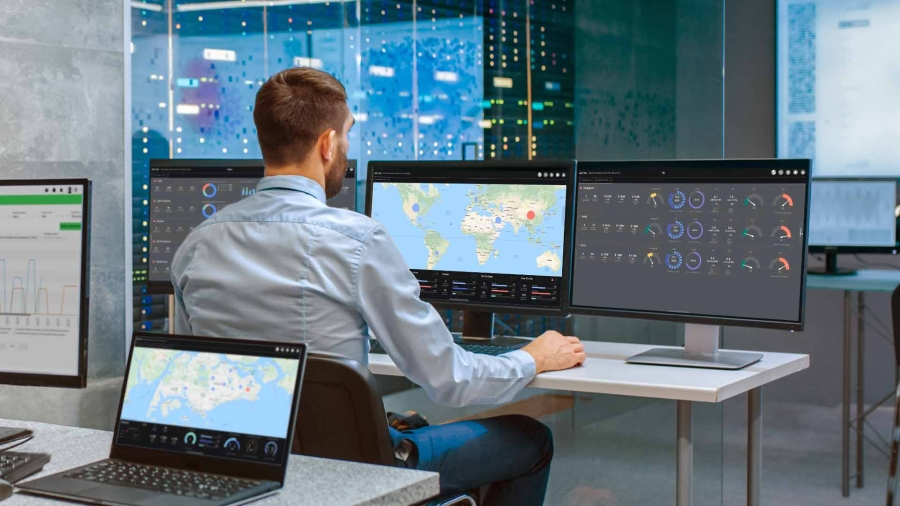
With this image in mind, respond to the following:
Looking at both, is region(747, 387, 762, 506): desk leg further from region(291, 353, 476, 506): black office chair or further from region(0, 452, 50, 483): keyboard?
region(0, 452, 50, 483): keyboard

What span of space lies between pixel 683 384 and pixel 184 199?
5.49ft

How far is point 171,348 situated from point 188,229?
Answer: 5.81ft

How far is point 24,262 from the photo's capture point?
1.62m

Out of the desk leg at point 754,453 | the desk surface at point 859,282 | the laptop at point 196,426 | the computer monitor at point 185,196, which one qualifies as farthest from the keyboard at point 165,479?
the desk surface at point 859,282

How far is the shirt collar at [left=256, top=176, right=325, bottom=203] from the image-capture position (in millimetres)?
1850

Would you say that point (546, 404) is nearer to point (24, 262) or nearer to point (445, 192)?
point (445, 192)

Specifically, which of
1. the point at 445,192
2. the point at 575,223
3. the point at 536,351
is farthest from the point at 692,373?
the point at 445,192

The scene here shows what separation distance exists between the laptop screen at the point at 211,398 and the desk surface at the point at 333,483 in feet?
0.19

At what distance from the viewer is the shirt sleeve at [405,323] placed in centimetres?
171

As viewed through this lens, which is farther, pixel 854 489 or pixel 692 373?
pixel 854 489

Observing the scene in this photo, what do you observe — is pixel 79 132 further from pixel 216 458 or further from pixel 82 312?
pixel 216 458

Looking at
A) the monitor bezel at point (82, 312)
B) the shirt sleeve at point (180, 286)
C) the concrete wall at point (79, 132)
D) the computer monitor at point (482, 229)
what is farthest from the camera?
the concrete wall at point (79, 132)

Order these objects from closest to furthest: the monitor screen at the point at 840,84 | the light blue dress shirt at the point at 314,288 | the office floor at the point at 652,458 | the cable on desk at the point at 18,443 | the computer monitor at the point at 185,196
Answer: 1. the cable on desk at the point at 18,443
2. the light blue dress shirt at the point at 314,288
3. the computer monitor at the point at 185,196
4. the office floor at the point at 652,458
5. the monitor screen at the point at 840,84

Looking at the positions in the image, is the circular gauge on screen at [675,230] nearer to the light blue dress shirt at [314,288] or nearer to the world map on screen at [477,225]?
the world map on screen at [477,225]
